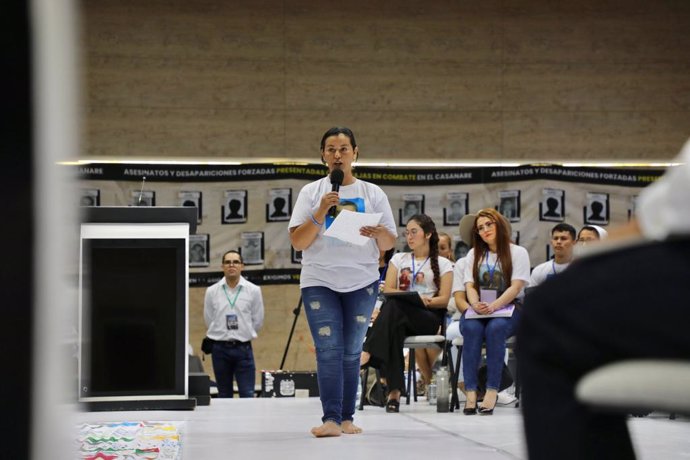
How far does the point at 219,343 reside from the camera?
9266 mm

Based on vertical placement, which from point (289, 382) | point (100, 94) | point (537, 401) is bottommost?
point (289, 382)

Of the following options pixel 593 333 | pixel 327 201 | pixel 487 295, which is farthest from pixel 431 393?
pixel 593 333

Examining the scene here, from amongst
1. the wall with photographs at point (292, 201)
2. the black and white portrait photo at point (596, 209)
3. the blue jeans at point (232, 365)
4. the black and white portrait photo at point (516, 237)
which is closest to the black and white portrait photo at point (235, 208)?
the wall with photographs at point (292, 201)

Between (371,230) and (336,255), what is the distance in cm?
20

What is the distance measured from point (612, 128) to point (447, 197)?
7.90 ft

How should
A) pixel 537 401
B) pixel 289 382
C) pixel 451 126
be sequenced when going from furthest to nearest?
pixel 451 126, pixel 289 382, pixel 537 401

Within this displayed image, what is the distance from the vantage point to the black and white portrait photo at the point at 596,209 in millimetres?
10984

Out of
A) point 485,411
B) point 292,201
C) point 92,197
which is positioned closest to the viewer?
point 485,411

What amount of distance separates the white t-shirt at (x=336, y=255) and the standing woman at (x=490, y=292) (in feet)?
6.51

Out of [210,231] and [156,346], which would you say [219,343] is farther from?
[156,346]

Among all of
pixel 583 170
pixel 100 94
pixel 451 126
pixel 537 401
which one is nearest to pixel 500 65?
pixel 451 126

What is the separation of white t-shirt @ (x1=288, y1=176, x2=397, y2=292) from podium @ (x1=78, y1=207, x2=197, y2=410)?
62.4 inches

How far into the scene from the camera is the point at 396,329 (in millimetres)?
6762

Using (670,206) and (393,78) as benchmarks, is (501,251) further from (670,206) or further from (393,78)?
(670,206)
